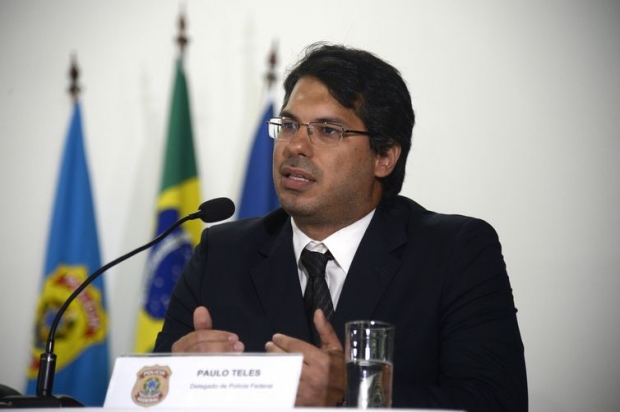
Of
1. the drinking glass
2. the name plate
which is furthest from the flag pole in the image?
the drinking glass

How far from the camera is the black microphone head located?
2.41 metres

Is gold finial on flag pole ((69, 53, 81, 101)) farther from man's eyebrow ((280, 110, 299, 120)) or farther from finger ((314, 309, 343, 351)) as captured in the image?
finger ((314, 309, 343, 351))

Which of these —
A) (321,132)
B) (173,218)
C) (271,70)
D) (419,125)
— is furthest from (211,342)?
(271,70)

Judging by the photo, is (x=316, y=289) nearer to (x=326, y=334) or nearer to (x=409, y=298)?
(x=409, y=298)

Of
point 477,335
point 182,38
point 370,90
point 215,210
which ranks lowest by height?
point 477,335

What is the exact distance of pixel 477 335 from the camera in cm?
237

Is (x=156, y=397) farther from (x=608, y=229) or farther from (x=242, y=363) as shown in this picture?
(x=608, y=229)

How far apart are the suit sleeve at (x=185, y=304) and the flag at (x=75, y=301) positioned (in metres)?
1.35

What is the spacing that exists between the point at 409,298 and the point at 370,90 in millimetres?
774

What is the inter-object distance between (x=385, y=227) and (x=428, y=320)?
0.42 metres

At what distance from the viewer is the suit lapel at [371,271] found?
253 cm

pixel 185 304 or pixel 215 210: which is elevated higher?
pixel 215 210

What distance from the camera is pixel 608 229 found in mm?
3875

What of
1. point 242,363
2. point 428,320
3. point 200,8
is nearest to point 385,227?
point 428,320
